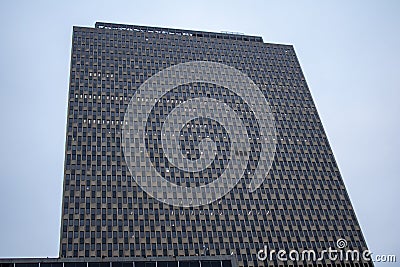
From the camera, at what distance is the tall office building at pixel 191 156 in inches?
4761

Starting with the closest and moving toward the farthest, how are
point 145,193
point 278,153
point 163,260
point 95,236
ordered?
point 163,260
point 95,236
point 145,193
point 278,153

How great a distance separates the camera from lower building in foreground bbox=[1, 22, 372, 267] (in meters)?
121

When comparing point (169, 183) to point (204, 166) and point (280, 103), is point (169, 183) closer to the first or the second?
point (204, 166)

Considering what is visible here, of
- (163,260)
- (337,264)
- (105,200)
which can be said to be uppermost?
(105,200)

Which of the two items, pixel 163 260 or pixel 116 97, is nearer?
pixel 163 260

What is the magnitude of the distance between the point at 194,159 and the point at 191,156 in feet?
4.23

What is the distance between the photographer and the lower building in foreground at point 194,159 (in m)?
121

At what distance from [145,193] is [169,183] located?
7591 millimetres

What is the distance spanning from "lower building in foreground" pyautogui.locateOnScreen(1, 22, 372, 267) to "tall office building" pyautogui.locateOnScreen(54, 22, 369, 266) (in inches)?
13.4

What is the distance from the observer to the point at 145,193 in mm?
A: 126500

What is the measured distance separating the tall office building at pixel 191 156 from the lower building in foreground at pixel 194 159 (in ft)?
1.12

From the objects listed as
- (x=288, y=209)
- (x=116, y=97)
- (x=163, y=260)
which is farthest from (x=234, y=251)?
(x=116, y=97)

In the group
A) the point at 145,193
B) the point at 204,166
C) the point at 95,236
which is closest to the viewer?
the point at 95,236

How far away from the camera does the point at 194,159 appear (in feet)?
449
